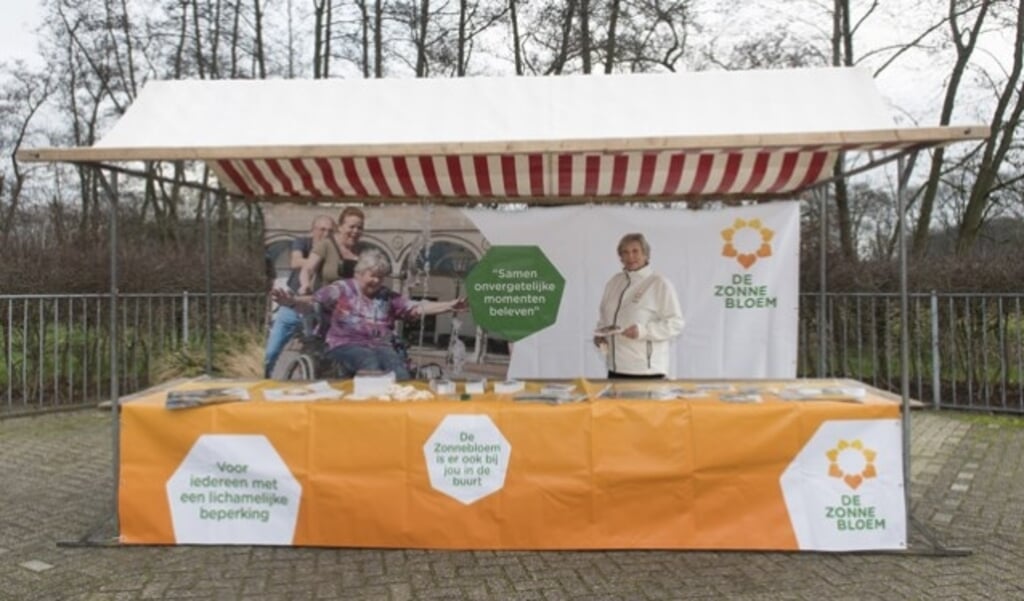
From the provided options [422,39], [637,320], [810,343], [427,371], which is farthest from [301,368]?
[422,39]

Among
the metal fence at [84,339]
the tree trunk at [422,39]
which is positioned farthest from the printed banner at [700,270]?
the tree trunk at [422,39]

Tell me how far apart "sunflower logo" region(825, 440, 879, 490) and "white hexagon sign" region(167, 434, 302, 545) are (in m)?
2.76

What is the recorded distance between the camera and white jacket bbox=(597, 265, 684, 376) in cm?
477

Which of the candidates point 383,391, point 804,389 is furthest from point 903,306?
point 383,391

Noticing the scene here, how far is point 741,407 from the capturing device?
149 inches

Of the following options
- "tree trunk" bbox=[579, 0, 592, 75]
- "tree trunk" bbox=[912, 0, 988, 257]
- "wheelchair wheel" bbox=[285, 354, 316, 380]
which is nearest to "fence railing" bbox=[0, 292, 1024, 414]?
"wheelchair wheel" bbox=[285, 354, 316, 380]

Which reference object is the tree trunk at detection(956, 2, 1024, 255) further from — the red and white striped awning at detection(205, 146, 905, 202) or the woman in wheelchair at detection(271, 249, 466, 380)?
the woman in wheelchair at detection(271, 249, 466, 380)

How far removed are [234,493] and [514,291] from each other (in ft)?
9.28

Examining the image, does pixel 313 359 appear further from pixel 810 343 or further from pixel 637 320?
pixel 810 343

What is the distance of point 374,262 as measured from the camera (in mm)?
5895

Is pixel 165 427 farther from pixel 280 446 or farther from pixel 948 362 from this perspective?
pixel 948 362

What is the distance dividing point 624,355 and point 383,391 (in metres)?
1.64

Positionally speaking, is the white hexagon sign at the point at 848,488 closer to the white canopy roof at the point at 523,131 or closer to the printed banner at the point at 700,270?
the white canopy roof at the point at 523,131

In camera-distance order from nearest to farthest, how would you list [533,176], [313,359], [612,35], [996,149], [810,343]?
1. [533,176]
2. [313,359]
3. [810,343]
4. [996,149]
5. [612,35]
